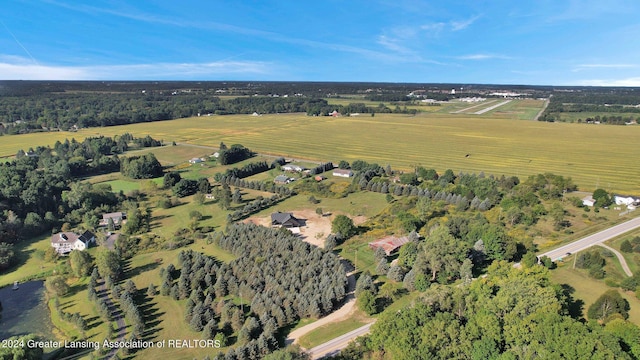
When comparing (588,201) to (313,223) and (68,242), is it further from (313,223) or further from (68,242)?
(68,242)

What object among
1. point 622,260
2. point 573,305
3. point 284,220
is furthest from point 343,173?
point 573,305

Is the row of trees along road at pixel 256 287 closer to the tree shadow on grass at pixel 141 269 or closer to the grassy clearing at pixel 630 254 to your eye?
the tree shadow on grass at pixel 141 269

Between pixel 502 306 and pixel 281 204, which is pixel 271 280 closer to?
pixel 502 306

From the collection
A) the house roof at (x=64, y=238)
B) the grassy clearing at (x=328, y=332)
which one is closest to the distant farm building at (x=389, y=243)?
the grassy clearing at (x=328, y=332)

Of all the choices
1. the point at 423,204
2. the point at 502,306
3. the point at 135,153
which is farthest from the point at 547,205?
the point at 135,153

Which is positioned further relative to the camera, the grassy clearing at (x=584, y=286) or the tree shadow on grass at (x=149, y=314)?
the grassy clearing at (x=584, y=286)
